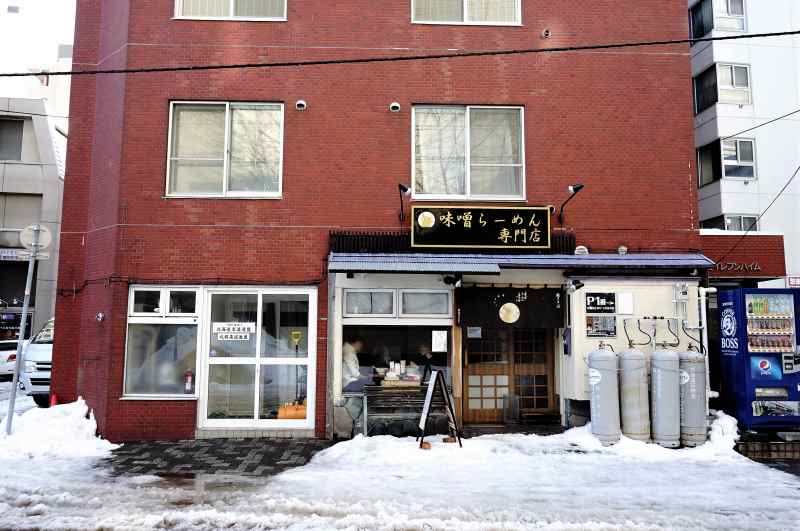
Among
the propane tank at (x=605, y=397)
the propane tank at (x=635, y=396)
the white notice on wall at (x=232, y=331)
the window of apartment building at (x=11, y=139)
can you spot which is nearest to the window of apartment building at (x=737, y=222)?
the propane tank at (x=635, y=396)

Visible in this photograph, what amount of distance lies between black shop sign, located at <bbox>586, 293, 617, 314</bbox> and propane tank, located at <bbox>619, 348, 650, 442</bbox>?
911mm

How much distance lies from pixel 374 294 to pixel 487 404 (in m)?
2.88

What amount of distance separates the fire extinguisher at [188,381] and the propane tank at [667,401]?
25.0 feet

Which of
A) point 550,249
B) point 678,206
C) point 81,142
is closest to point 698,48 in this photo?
point 678,206

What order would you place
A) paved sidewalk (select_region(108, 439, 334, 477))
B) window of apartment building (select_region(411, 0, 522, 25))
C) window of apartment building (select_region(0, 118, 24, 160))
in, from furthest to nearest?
window of apartment building (select_region(0, 118, 24, 160)) < window of apartment building (select_region(411, 0, 522, 25)) < paved sidewalk (select_region(108, 439, 334, 477))

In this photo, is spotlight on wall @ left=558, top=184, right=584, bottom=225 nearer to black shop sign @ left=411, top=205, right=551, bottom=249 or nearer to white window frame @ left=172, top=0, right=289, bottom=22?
black shop sign @ left=411, top=205, right=551, bottom=249

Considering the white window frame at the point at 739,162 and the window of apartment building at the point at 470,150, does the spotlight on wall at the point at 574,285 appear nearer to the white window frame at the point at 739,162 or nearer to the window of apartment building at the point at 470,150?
the window of apartment building at the point at 470,150

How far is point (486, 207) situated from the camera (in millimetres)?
10328

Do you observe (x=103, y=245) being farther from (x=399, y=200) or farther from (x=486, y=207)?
(x=486, y=207)

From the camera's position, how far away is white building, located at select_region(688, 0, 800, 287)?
69.6 feet

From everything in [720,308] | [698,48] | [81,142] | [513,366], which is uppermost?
[698,48]

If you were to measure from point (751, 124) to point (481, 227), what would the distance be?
1624 centimetres

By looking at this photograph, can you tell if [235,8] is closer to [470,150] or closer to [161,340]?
[470,150]

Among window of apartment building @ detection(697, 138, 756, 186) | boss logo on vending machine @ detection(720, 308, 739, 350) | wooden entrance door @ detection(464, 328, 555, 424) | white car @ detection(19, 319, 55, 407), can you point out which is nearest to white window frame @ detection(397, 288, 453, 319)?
wooden entrance door @ detection(464, 328, 555, 424)
